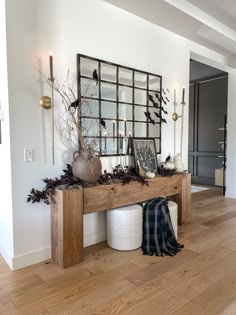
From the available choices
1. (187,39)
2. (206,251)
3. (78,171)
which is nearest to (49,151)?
(78,171)

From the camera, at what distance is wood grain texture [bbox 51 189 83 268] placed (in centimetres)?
226

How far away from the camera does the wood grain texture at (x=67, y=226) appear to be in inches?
88.9

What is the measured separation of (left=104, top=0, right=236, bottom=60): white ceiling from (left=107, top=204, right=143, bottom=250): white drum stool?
2.36m

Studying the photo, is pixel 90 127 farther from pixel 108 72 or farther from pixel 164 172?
pixel 164 172

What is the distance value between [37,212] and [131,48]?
7.42 ft

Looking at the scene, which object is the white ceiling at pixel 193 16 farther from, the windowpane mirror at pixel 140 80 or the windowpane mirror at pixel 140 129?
the windowpane mirror at pixel 140 129

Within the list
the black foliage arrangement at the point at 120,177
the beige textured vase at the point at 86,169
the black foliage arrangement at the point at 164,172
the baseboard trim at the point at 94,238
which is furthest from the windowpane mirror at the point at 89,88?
the baseboard trim at the point at 94,238

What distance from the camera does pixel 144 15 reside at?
3123mm

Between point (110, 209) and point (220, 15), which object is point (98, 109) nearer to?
point (110, 209)

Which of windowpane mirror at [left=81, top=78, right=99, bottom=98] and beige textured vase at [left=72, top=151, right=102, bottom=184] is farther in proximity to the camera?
windowpane mirror at [left=81, top=78, right=99, bottom=98]

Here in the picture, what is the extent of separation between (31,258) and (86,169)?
1018 mm

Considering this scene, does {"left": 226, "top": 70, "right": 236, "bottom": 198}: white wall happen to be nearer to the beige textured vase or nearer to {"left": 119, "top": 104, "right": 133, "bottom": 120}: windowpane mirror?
{"left": 119, "top": 104, "right": 133, "bottom": 120}: windowpane mirror

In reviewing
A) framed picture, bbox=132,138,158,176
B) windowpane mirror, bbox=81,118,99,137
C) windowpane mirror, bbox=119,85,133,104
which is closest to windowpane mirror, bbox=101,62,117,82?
windowpane mirror, bbox=119,85,133,104

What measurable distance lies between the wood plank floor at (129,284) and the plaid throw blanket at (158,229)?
17 centimetres
